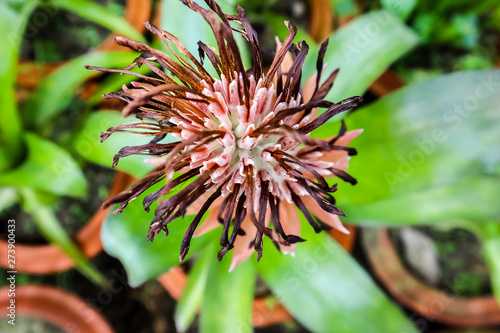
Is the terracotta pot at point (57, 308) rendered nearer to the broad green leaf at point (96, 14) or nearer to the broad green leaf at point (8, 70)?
the broad green leaf at point (8, 70)

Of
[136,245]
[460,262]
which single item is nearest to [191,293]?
[136,245]

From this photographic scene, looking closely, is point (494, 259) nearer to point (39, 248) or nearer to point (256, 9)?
point (256, 9)

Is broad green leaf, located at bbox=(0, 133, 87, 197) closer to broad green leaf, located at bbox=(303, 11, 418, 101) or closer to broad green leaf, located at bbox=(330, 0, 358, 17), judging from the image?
broad green leaf, located at bbox=(303, 11, 418, 101)

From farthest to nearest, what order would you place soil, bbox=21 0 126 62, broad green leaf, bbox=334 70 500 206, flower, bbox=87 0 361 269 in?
soil, bbox=21 0 126 62 < broad green leaf, bbox=334 70 500 206 < flower, bbox=87 0 361 269

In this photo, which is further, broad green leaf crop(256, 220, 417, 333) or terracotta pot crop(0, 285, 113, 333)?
terracotta pot crop(0, 285, 113, 333)

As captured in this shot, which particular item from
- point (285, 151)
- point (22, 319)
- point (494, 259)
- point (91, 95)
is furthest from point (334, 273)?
point (22, 319)

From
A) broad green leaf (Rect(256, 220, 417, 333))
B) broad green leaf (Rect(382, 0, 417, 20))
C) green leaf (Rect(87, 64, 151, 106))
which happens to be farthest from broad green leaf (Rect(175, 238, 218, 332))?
broad green leaf (Rect(382, 0, 417, 20))
